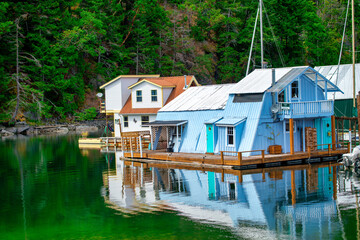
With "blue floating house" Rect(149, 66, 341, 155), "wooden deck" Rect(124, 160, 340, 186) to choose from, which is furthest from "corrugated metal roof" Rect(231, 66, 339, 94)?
"wooden deck" Rect(124, 160, 340, 186)

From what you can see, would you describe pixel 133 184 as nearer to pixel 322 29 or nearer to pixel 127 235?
pixel 127 235

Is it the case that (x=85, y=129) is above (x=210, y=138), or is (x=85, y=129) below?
above

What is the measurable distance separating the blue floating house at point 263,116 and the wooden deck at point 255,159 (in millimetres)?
786

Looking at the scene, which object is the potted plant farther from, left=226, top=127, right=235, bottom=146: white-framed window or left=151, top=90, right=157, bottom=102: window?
left=151, top=90, right=157, bottom=102: window

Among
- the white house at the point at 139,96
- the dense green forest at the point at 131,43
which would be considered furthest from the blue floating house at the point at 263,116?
the dense green forest at the point at 131,43

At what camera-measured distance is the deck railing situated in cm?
3503

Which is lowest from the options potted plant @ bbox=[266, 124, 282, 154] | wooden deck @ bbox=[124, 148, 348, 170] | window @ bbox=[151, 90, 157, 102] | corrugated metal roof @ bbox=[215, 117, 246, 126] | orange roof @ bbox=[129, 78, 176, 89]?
wooden deck @ bbox=[124, 148, 348, 170]

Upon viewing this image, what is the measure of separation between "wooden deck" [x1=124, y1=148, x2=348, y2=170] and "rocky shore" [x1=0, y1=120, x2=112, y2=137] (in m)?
41.7

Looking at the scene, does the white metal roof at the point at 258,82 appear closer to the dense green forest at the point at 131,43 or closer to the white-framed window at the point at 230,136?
the white-framed window at the point at 230,136

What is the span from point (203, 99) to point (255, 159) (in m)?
9.68

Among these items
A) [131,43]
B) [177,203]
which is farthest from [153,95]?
[131,43]

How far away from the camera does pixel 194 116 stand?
39812mm

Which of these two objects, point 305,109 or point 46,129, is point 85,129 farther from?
point 305,109

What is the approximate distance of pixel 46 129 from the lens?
78250 millimetres
